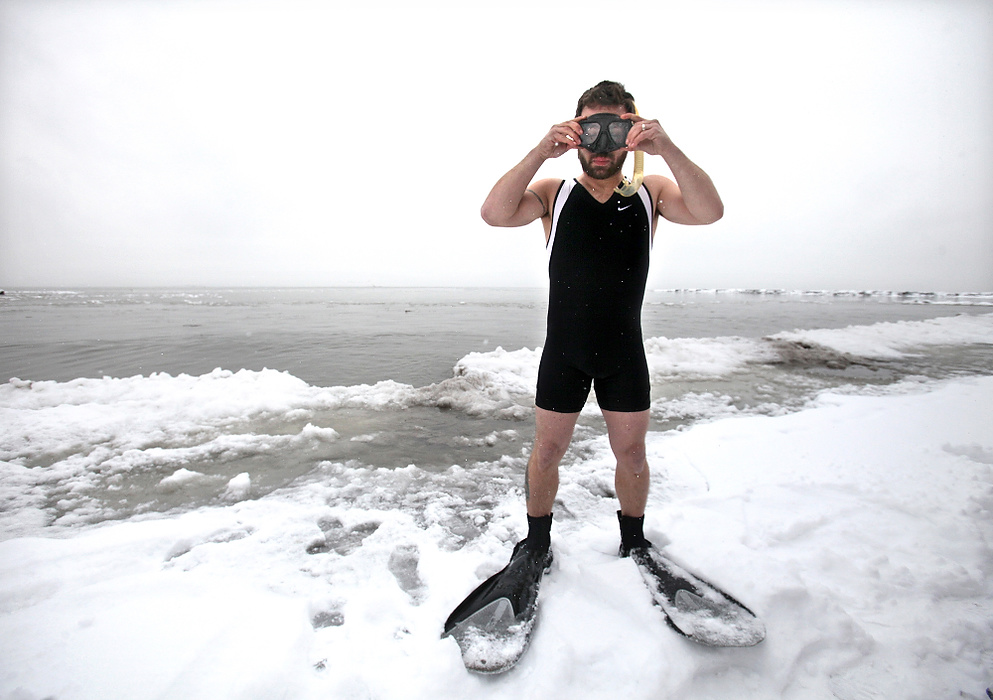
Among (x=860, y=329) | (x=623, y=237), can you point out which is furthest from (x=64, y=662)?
(x=860, y=329)

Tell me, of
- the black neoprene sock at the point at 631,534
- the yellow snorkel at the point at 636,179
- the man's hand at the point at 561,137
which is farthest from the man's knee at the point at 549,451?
the man's hand at the point at 561,137

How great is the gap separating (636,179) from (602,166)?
0.20m

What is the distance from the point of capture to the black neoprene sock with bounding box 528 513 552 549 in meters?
2.40

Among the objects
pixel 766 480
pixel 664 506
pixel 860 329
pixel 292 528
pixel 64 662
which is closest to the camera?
pixel 64 662

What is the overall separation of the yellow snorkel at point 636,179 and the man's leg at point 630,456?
120 centimetres

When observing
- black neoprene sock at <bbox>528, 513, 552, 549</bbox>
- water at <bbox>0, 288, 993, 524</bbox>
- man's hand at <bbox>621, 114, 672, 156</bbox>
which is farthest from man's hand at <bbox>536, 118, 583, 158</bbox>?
water at <bbox>0, 288, 993, 524</bbox>

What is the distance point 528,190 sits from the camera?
245cm

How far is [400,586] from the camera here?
2.26 m

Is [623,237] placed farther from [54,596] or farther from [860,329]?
[860,329]

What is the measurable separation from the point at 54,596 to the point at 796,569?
3780mm

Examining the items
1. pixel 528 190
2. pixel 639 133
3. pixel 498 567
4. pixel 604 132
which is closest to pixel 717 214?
pixel 639 133

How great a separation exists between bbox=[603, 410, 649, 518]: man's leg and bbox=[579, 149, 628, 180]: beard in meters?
1.32

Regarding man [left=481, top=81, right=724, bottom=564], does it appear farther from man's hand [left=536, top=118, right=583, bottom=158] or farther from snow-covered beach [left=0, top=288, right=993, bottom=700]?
snow-covered beach [left=0, top=288, right=993, bottom=700]

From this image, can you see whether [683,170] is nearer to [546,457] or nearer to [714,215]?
[714,215]
